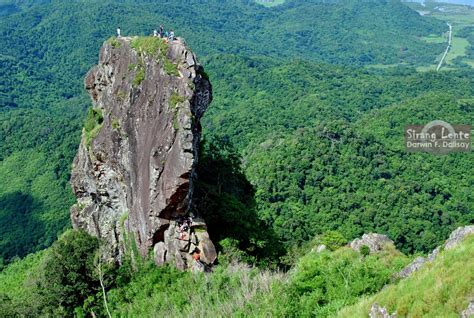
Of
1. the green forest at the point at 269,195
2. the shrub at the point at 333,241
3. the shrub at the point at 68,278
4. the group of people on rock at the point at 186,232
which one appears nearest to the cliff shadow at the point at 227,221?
the green forest at the point at 269,195

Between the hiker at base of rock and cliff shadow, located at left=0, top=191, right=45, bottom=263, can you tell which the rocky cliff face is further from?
cliff shadow, located at left=0, top=191, right=45, bottom=263

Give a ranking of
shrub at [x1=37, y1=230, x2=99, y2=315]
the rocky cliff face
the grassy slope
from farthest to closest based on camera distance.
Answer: shrub at [x1=37, y1=230, x2=99, y2=315], the rocky cliff face, the grassy slope

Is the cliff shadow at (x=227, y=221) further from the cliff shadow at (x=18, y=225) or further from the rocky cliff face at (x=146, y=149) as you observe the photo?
the cliff shadow at (x=18, y=225)

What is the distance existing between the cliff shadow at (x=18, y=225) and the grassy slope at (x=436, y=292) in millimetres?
57857

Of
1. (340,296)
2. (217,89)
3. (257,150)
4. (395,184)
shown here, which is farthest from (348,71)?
(340,296)

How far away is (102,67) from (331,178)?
3694cm

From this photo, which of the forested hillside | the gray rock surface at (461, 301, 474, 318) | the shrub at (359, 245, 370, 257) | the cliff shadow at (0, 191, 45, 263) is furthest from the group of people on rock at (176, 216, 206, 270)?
the cliff shadow at (0, 191, 45, 263)

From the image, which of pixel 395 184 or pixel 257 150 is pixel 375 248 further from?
pixel 257 150

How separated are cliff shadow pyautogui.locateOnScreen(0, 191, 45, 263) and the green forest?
0.78 feet

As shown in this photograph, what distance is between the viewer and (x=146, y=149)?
26.0 metres

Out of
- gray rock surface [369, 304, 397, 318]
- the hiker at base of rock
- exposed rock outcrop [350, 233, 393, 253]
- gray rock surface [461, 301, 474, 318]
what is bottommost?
exposed rock outcrop [350, 233, 393, 253]

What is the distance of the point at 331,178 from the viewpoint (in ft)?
204

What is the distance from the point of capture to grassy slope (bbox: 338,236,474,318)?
11.5m

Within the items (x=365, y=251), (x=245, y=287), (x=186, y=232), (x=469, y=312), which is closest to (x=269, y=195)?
(x=186, y=232)
